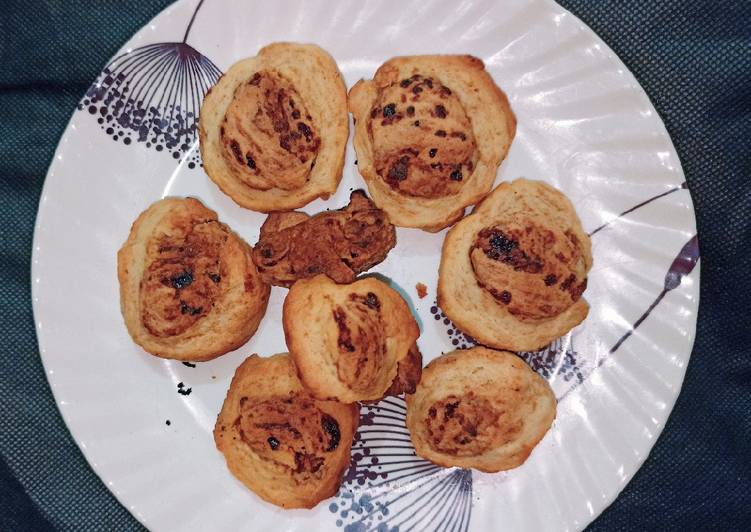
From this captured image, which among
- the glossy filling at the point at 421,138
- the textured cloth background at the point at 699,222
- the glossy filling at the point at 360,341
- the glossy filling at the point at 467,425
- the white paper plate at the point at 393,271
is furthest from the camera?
the textured cloth background at the point at 699,222

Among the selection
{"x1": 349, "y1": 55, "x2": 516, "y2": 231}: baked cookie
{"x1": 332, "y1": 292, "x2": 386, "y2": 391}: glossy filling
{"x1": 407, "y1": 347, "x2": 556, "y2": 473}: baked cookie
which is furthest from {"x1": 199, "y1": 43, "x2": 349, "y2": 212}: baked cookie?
{"x1": 407, "y1": 347, "x2": 556, "y2": 473}: baked cookie

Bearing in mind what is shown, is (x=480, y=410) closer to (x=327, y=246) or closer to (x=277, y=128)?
(x=327, y=246)

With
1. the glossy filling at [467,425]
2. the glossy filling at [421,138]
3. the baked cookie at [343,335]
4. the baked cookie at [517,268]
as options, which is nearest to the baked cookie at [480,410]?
the glossy filling at [467,425]

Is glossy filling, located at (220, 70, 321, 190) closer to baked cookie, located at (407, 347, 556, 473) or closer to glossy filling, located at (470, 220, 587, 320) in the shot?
glossy filling, located at (470, 220, 587, 320)

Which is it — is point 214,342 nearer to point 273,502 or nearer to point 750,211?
point 273,502

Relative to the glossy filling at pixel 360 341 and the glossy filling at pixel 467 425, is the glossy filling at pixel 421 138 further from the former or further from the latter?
the glossy filling at pixel 467 425

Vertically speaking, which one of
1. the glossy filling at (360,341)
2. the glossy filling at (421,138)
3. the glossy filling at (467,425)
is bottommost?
the glossy filling at (467,425)

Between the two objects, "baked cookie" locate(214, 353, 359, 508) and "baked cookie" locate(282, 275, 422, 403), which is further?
"baked cookie" locate(214, 353, 359, 508)
